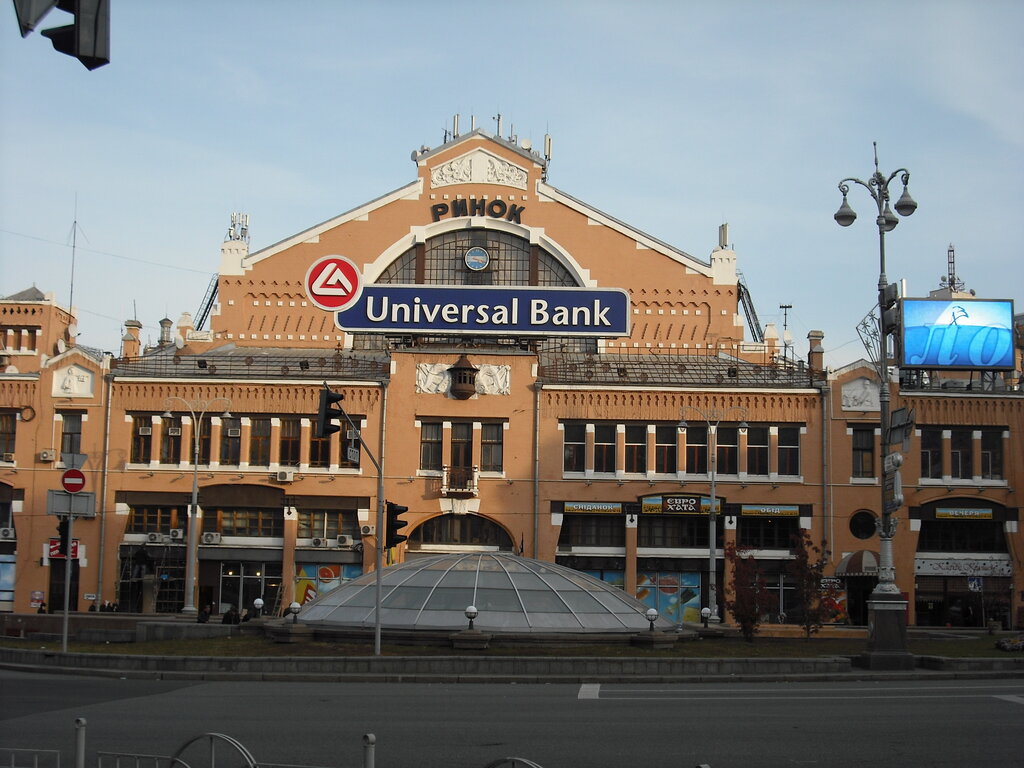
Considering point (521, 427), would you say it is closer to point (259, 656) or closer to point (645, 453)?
point (645, 453)

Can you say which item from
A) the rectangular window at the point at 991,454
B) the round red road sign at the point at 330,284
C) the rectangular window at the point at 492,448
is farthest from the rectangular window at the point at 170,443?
the rectangular window at the point at 991,454

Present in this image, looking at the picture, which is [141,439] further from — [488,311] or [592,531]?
[592,531]

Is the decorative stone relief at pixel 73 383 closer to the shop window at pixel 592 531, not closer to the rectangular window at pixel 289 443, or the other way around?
the rectangular window at pixel 289 443

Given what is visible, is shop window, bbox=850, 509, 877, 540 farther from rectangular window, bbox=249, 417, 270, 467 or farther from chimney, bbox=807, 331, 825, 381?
rectangular window, bbox=249, 417, 270, 467

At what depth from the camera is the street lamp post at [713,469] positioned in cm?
4959

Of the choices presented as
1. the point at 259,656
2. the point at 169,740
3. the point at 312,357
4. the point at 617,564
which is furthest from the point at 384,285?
the point at 169,740

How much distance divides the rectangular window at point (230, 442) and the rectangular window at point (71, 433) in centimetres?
654

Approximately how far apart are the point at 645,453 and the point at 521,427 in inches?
226

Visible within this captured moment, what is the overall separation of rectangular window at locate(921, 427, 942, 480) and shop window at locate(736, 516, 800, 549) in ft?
20.7

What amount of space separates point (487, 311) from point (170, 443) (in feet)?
51.6

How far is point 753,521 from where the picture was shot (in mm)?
54594

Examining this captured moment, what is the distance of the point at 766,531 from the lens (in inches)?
2146

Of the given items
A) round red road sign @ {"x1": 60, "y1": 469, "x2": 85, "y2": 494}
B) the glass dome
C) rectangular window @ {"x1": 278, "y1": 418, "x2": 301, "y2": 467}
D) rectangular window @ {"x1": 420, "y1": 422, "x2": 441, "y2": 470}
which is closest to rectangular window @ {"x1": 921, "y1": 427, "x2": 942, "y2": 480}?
rectangular window @ {"x1": 420, "y1": 422, "x2": 441, "y2": 470}

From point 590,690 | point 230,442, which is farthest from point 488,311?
point 590,690
